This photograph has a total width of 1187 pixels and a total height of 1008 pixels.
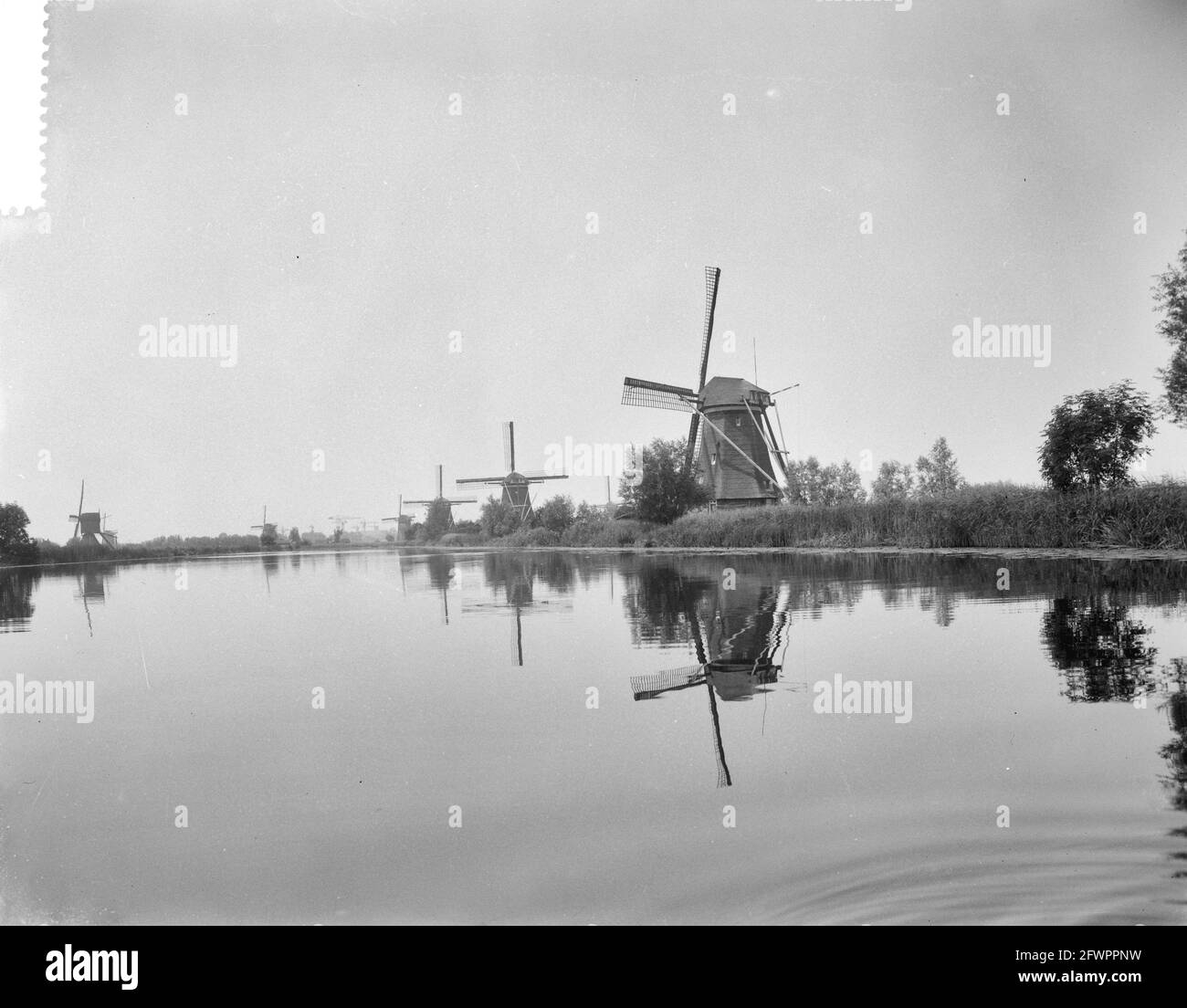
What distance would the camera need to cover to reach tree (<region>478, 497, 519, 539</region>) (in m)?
56.9

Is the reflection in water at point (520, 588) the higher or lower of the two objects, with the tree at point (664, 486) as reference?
lower

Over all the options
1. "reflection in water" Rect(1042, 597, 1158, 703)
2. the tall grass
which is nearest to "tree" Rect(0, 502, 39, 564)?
"reflection in water" Rect(1042, 597, 1158, 703)

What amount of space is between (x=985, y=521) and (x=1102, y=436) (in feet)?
12.8

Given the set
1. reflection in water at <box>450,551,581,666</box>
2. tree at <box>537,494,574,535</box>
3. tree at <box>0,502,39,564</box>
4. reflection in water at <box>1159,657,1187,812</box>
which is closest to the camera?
reflection in water at <box>1159,657,1187,812</box>

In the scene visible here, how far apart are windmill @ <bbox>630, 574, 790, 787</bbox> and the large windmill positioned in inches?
1063

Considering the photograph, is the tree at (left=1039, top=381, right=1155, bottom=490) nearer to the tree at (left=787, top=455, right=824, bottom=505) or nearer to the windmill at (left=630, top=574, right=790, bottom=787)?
the tree at (left=787, top=455, right=824, bottom=505)

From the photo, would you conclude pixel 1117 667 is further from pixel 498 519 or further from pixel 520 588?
pixel 498 519

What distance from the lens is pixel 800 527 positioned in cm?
2991

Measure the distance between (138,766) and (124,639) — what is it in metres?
7.09

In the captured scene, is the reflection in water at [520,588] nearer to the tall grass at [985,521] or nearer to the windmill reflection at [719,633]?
the windmill reflection at [719,633]

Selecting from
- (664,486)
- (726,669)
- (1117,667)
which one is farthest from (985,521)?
(726,669)

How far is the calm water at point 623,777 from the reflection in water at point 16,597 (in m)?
4.07

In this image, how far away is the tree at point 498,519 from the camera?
56.9 metres

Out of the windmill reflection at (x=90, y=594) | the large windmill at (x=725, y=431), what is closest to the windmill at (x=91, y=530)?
the windmill reflection at (x=90, y=594)
